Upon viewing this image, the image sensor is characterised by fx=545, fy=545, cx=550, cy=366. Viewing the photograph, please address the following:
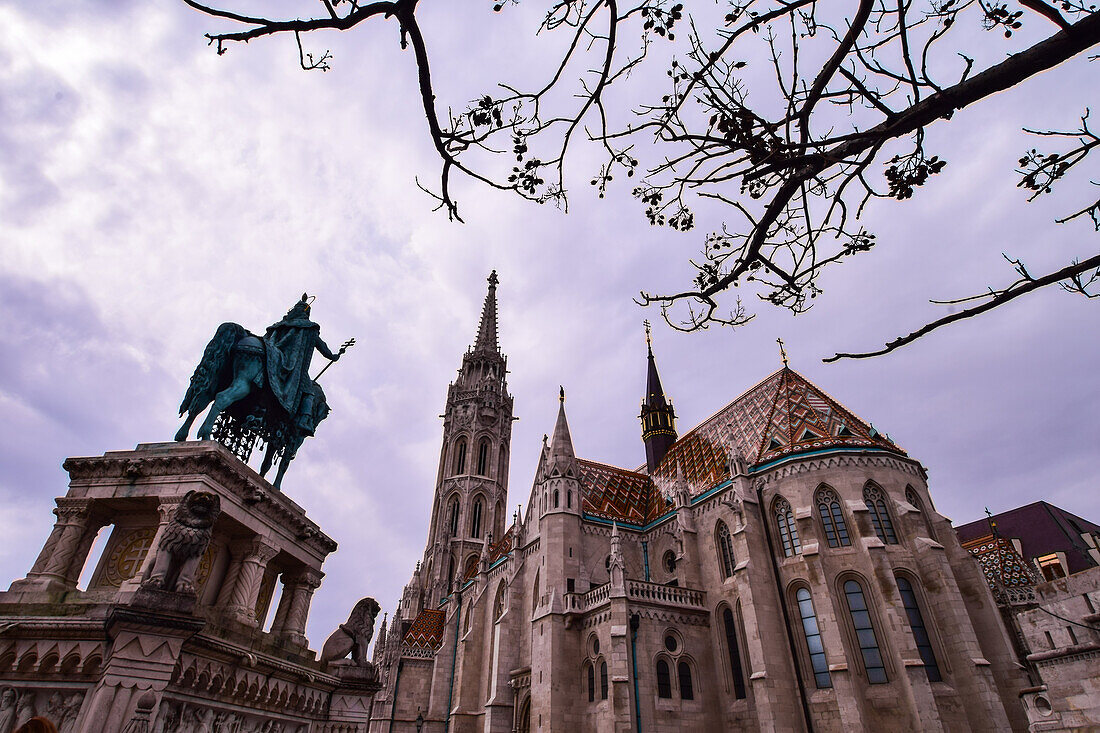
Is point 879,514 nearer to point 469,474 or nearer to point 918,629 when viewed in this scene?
point 918,629

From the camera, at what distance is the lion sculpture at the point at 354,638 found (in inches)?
402

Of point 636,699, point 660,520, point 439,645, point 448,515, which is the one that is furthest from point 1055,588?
point 448,515

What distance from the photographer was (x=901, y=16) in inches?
139

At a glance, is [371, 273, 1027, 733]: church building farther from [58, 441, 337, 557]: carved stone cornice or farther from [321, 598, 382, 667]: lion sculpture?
[58, 441, 337, 557]: carved stone cornice

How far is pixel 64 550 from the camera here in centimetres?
852

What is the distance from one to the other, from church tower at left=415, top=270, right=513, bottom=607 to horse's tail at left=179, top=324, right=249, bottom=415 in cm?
3328

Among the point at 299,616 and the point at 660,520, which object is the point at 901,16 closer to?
the point at 299,616

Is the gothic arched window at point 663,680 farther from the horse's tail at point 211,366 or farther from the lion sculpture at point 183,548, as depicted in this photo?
the lion sculpture at point 183,548

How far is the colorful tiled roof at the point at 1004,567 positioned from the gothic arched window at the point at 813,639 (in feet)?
39.0

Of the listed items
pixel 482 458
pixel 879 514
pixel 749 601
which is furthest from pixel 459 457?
pixel 879 514

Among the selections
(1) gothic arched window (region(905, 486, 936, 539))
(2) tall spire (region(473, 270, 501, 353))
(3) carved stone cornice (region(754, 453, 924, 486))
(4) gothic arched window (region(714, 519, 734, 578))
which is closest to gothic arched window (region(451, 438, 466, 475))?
(2) tall spire (region(473, 270, 501, 353))

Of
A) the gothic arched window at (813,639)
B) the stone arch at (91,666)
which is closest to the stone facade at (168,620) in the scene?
the stone arch at (91,666)

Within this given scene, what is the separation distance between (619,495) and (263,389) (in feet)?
77.6

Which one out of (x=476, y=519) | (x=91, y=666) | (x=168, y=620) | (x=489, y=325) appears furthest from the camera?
(x=489, y=325)
